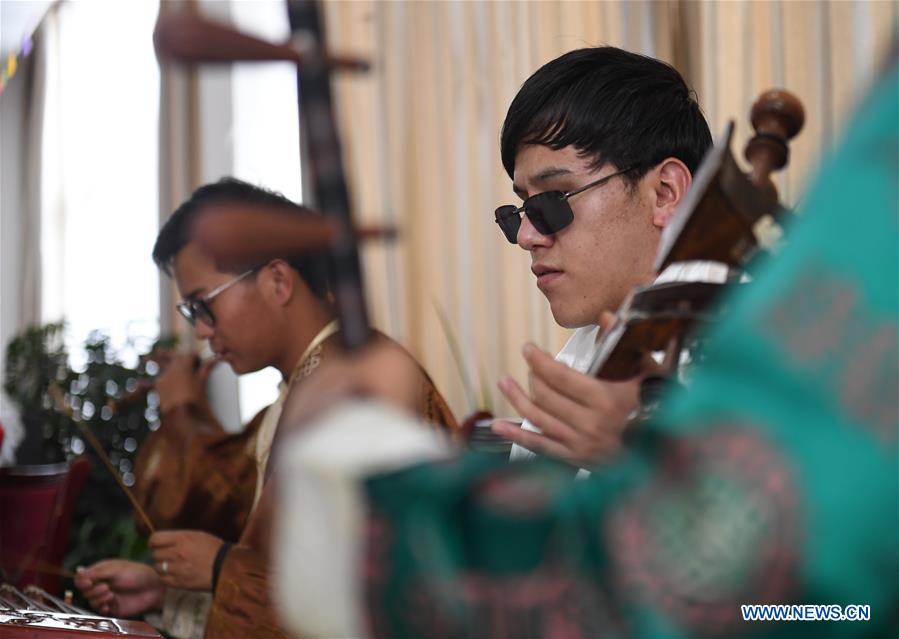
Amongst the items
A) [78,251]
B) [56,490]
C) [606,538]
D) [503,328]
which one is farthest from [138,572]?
[78,251]

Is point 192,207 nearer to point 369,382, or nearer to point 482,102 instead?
point 482,102

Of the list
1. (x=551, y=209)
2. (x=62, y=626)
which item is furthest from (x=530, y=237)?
(x=62, y=626)

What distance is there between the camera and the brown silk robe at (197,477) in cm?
261

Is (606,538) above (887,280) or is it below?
below

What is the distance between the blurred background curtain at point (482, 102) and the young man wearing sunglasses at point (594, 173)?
4.29 ft

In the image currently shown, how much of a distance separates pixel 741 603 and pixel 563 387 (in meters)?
0.43

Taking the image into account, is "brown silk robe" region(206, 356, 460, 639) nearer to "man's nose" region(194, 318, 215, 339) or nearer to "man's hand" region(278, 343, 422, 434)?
"man's nose" region(194, 318, 215, 339)

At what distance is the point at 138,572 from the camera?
251cm

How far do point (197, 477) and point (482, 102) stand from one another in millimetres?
1698

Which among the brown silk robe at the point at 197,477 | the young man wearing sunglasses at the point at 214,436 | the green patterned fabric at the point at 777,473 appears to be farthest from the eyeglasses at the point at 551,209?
the brown silk robe at the point at 197,477

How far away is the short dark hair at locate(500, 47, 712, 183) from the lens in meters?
1.70

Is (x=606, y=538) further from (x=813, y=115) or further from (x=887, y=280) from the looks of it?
(x=813, y=115)

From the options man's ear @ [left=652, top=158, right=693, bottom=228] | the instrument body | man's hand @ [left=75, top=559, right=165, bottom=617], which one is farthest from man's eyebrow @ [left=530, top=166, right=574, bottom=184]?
man's hand @ [left=75, top=559, right=165, bottom=617]

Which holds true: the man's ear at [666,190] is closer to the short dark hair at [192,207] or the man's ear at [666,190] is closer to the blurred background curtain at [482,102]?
the short dark hair at [192,207]
